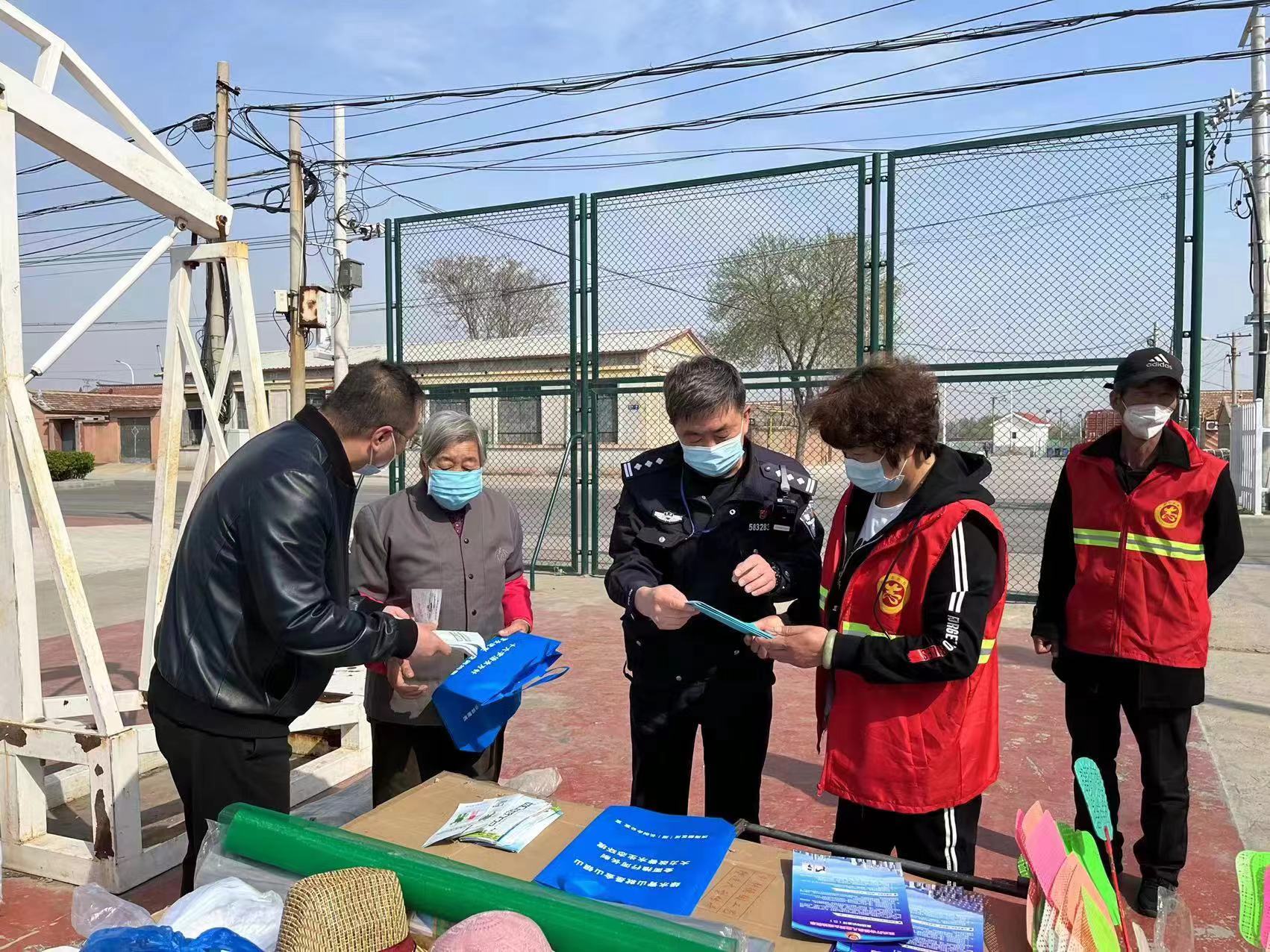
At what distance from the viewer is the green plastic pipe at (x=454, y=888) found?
4.09 ft

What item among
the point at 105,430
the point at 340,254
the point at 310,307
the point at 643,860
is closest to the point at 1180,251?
the point at 643,860

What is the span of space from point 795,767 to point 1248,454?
1741 centimetres

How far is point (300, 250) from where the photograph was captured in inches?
589

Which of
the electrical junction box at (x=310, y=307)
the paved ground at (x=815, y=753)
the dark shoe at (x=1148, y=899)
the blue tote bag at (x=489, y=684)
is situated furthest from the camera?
the electrical junction box at (x=310, y=307)

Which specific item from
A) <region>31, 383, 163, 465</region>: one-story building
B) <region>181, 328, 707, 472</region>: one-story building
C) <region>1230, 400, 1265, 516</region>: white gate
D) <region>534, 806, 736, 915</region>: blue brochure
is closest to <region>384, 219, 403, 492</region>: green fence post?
<region>181, 328, 707, 472</region>: one-story building

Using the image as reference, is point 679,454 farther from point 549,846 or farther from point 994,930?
point 994,930

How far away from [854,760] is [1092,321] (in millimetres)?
5585

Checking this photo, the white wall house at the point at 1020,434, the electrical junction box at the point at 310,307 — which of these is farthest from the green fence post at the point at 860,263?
the electrical junction box at the point at 310,307

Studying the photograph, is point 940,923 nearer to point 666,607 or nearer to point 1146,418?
point 666,607

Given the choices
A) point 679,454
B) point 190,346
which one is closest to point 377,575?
point 679,454

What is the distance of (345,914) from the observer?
1.33 metres

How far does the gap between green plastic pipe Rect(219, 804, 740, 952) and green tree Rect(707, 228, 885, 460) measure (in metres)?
6.36

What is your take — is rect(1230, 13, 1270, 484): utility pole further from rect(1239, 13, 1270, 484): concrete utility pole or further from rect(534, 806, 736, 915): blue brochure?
rect(534, 806, 736, 915): blue brochure

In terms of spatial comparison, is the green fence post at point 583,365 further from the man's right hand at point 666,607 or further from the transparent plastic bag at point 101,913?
the transparent plastic bag at point 101,913
